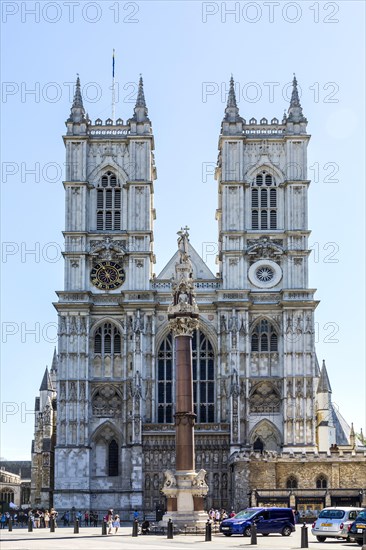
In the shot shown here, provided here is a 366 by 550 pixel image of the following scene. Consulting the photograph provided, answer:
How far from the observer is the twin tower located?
7569 cm

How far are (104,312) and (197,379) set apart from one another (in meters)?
8.38

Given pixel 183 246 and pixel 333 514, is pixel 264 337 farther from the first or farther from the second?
pixel 333 514

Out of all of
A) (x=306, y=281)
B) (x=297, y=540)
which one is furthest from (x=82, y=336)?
(x=297, y=540)

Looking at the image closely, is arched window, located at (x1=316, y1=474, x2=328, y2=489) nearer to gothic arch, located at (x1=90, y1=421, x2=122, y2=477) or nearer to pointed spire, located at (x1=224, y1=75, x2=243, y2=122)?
gothic arch, located at (x1=90, y1=421, x2=122, y2=477)

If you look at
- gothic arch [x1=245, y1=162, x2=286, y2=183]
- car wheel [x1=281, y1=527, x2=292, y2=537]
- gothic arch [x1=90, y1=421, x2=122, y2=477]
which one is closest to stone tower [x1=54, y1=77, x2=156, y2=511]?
gothic arch [x1=90, y1=421, x2=122, y2=477]

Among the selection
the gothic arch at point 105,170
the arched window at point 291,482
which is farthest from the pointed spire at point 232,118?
the arched window at point 291,482

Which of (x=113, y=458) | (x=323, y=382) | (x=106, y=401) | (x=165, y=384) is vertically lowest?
(x=113, y=458)

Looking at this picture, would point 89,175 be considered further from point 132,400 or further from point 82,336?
point 132,400

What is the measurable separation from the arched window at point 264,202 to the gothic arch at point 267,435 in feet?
48.6

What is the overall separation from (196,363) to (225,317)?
4030 millimetres

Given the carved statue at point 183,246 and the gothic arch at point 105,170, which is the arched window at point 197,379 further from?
the carved statue at point 183,246

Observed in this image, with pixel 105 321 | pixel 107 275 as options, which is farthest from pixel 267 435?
pixel 107 275

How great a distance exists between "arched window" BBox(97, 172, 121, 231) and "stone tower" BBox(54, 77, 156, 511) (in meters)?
0.08

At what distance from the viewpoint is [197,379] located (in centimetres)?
7825
